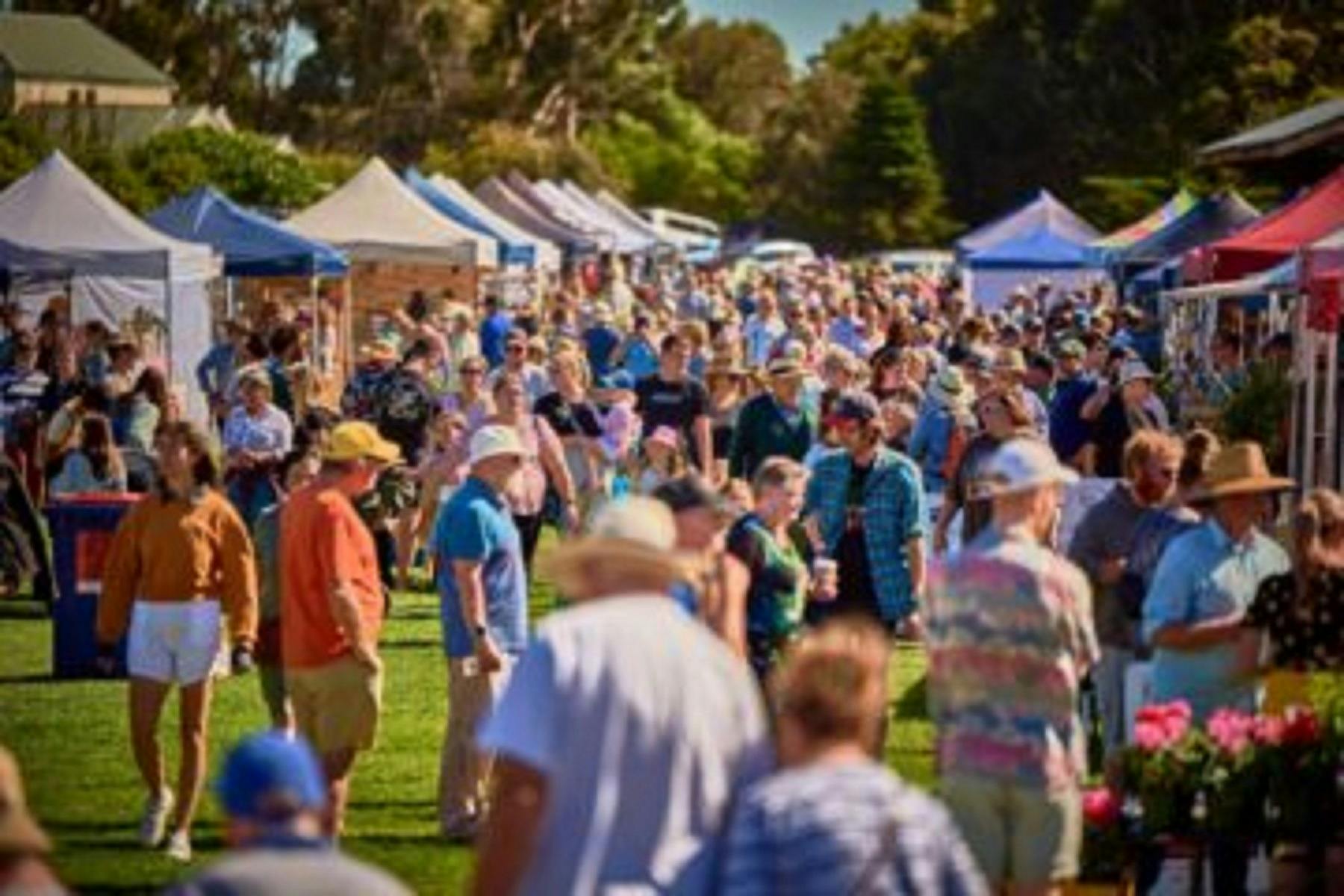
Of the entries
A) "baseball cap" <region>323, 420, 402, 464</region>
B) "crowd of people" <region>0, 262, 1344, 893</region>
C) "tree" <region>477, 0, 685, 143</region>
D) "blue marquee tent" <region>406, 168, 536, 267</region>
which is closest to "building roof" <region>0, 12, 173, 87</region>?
"tree" <region>477, 0, 685, 143</region>

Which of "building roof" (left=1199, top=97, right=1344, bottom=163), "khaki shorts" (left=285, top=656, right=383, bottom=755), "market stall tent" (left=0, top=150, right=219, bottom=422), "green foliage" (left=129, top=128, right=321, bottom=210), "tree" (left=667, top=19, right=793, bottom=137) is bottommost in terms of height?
"khaki shorts" (left=285, top=656, right=383, bottom=755)

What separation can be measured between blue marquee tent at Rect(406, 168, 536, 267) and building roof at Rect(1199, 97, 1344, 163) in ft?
93.5

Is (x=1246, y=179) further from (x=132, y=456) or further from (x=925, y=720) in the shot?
(x=925, y=720)

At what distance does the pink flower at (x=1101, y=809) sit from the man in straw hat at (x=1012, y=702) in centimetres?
185

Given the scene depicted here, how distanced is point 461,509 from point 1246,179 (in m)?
43.9

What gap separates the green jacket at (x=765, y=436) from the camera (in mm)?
20531

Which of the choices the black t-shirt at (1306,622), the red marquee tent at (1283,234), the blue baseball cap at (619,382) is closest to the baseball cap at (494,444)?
the black t-shirt at (1306,622)

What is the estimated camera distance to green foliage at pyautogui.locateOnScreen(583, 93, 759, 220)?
156125 mm

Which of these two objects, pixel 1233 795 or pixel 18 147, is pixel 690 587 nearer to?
pixel 1233 795

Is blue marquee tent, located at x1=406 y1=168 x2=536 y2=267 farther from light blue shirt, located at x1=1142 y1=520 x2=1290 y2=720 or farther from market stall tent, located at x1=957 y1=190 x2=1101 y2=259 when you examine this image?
light blue shirt, located at x1=1142 y1=520 x2=1290 y2=720

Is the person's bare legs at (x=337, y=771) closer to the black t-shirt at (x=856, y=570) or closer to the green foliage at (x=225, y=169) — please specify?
the black t-shirt at (x=856, y=570)

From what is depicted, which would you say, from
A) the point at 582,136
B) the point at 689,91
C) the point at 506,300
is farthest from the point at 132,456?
the point at 689,91

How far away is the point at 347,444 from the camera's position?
14352 mm

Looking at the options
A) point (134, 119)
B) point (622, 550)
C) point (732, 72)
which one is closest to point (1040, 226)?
point (622, 550)
